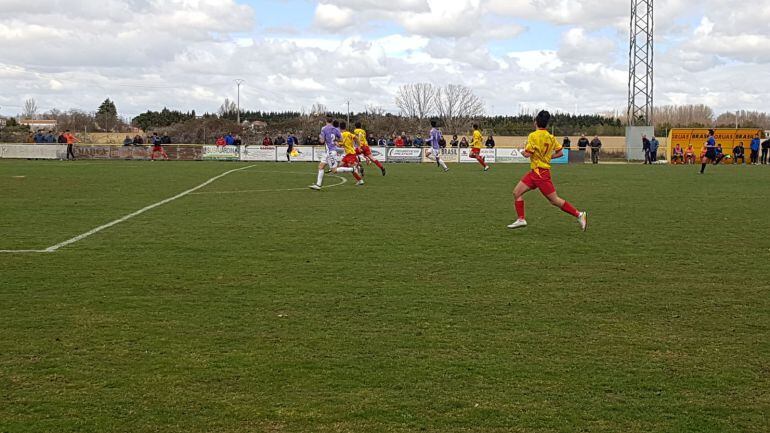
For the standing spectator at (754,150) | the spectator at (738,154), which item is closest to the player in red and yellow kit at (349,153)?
the standing spectator at (754,150)

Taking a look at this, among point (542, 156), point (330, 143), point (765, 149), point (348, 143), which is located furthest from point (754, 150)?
point (542, 156)

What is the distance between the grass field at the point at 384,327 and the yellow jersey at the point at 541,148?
1.08m

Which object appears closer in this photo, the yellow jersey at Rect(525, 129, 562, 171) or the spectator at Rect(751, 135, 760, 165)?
the yellow jersey at Rect(525, 129, 562, 171)

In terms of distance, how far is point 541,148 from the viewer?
40.8 feet

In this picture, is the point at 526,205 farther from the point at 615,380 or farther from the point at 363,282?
the point at 615,380

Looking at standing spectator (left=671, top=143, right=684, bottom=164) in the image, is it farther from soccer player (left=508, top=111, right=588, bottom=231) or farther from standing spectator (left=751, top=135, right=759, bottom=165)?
soccer player (left=508, top=111, right=588, bottom=231)

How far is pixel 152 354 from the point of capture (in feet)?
18.8

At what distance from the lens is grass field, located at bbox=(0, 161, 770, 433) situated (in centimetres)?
467

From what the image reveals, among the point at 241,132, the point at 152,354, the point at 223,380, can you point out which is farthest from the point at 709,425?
the point at 241,132

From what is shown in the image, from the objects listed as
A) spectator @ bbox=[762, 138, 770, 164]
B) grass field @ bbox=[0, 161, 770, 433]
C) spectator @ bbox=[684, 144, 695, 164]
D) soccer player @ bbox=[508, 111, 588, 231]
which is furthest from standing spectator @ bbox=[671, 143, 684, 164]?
soccer player @ bbox=[508, 111, 588, 231]

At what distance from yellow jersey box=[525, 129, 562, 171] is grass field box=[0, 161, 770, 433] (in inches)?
42.4

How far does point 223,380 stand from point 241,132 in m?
78.1

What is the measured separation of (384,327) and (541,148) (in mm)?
6719

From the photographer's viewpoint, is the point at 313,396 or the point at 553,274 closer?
the point at 313,396
